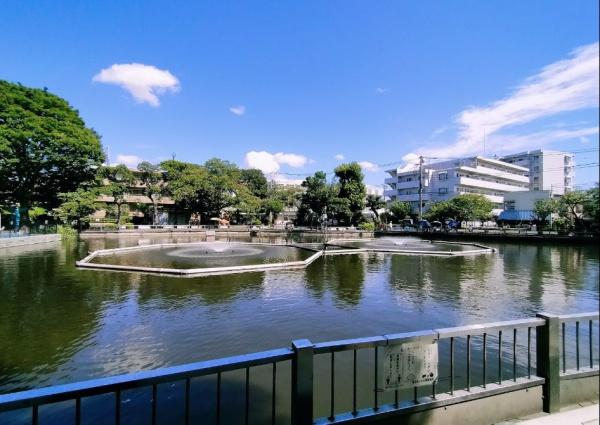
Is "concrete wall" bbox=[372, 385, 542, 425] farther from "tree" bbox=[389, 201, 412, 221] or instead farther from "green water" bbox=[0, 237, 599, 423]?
"tree" bbox=[389, 201, 412, 221]

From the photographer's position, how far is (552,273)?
12.9 metres

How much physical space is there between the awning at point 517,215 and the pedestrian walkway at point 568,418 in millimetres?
43551

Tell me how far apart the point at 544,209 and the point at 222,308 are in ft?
123

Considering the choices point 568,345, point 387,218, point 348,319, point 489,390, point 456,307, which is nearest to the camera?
point 489,390

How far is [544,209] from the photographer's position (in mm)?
34469

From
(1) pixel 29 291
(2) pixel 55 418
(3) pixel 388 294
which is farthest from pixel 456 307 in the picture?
(1) pixel 29 291

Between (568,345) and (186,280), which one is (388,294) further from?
(186,280)

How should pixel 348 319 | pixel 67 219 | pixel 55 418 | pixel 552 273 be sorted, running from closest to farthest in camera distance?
pixel 55 418, pixel 348 319, pixel 552 273, pixel 67 219

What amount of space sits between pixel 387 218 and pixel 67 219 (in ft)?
135

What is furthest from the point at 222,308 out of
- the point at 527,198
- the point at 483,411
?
the point at 527,198

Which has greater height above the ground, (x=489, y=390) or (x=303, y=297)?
(x=489, y=390)

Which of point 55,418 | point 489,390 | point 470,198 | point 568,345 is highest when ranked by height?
point 470,198

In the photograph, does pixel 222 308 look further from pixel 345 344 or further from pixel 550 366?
pixel 550 366

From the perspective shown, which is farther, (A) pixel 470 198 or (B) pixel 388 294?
(A) pixel 470 198
